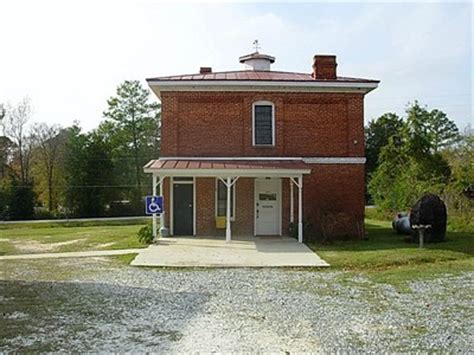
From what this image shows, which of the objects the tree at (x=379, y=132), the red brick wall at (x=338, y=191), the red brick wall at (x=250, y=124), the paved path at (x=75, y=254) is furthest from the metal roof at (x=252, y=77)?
the tree at (x=379, y=132)

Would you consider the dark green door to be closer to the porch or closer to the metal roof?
the porch

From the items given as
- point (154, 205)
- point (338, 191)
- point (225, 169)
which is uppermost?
point (225, 169)

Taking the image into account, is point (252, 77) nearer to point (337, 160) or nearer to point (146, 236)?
point (337, 160)

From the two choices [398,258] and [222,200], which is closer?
[398,258]

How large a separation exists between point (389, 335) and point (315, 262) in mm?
6728

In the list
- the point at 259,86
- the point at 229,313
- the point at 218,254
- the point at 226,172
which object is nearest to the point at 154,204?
the point at 226,172

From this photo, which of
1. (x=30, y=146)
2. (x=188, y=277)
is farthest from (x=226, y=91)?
(x=30, y=146)

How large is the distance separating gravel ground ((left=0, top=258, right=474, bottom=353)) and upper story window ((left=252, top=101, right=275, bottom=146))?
8659mm

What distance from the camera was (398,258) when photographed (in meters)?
13.9

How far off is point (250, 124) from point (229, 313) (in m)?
12.6

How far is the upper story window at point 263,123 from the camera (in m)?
20.0

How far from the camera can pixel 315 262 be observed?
13602mm

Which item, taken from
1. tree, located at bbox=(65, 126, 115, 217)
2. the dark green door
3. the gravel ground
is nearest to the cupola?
the dark green door

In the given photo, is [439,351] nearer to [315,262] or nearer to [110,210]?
[315,262]
